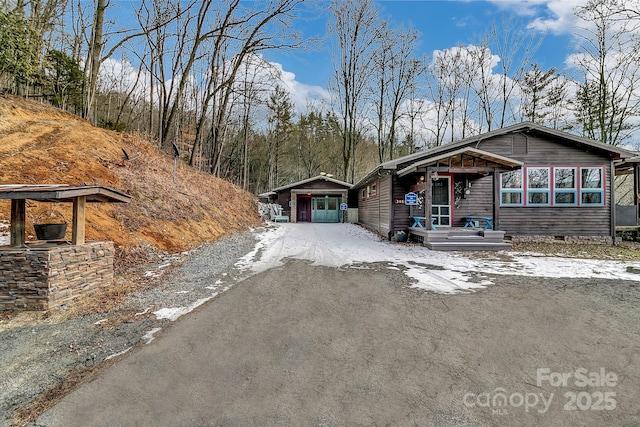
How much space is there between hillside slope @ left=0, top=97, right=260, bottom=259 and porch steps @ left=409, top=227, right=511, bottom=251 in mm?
7065

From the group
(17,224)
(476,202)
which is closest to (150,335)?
(17,224)

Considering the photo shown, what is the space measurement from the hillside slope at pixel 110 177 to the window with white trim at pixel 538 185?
Answer: 11.3 metres

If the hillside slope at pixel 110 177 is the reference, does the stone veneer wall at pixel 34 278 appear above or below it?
below

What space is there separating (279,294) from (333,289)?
907 millimetres

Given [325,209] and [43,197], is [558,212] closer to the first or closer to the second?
[325,209]

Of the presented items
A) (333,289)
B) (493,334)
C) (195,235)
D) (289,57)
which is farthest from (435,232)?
(289,57)

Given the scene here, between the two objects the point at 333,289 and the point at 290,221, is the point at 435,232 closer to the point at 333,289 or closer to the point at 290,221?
the point at 333,289

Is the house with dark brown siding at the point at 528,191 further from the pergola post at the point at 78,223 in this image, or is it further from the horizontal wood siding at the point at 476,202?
the pergola post at the point at 78,223

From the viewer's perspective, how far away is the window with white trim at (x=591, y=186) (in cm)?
1020

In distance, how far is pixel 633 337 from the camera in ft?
10.0

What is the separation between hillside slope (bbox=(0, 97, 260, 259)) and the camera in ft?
21.3

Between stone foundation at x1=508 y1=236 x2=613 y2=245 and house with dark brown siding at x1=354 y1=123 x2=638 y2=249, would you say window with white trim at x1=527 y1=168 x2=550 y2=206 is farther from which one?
stone foundation at x1=508 y1=236 x2=613 y2=245

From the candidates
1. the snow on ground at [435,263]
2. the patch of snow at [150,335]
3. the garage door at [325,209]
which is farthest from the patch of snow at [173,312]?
the garage door at [325,209]

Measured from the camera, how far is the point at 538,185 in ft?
33.9
